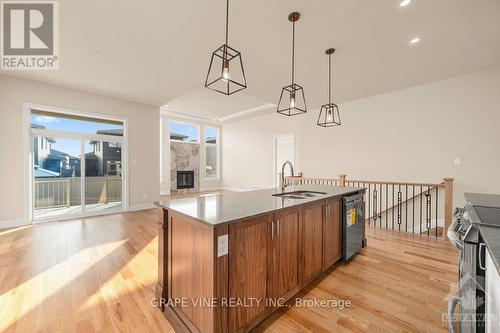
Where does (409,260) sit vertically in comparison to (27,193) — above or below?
below

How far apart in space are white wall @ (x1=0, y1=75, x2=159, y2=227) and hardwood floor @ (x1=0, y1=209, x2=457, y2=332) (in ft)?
3.74

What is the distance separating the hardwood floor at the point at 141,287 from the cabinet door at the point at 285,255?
0.21 m

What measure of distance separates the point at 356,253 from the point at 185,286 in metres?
2.47

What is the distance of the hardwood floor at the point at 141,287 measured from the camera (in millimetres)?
1654

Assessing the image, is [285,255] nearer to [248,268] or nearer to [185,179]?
[248,268]

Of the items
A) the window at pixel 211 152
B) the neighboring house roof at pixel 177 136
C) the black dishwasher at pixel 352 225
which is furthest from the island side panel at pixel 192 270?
the window at pixel 211 152

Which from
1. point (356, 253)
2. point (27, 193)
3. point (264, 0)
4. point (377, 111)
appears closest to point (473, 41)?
point (377, 111)

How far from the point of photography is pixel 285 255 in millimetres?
1783

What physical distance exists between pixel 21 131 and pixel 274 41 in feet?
17.4

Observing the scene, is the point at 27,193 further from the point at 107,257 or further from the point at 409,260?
the point at 409,260

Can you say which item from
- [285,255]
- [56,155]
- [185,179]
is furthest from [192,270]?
[185,179]

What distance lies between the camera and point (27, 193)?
14.1ft

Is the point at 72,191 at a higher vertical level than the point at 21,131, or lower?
lower

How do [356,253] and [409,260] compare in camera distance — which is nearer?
[409,260]
